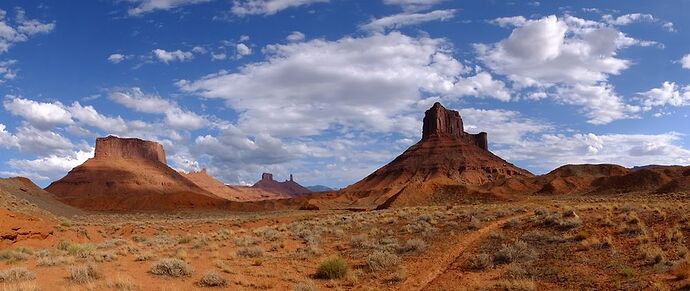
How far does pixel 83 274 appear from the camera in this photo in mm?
12445

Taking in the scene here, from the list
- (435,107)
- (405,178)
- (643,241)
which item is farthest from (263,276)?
(435,107)

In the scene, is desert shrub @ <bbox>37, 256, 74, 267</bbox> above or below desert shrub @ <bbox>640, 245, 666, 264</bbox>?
below

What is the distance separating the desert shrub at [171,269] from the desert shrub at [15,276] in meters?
2.96

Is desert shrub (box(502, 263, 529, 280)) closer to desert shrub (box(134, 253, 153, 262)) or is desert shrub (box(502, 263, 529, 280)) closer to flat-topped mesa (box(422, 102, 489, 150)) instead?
desert shrub (box(134, 253, 153, 262))

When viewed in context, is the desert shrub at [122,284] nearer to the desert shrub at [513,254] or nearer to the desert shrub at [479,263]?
the desert shrub at [479,263]

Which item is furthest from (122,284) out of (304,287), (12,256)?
(12,256)

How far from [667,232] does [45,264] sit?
18.5m

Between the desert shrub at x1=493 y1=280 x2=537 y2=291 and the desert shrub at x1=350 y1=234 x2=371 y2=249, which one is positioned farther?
the desert shrub at x1=350 y1=234 x2=371 y2=249

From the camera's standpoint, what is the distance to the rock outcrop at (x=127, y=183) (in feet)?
316

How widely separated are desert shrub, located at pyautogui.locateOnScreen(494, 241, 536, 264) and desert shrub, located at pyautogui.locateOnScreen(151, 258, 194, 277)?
8.98m

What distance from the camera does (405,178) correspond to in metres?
119

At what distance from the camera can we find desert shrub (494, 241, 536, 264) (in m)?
14.4

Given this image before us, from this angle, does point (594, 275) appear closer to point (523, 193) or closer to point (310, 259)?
point (310, 259)

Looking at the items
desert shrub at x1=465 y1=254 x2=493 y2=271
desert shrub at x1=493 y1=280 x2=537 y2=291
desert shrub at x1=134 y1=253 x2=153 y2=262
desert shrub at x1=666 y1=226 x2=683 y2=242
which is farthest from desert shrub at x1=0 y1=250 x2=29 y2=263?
desert shrub at x1=666 y1=226 x2=683 y2=242
